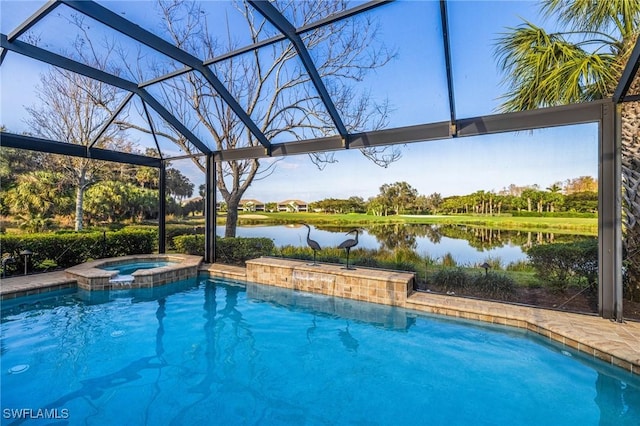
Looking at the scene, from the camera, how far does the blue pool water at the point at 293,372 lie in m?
2.95

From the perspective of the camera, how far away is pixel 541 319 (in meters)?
4.68

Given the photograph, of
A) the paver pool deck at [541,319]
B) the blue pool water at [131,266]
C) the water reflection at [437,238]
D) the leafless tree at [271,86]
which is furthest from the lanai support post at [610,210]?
the blue pool water at [131,266]

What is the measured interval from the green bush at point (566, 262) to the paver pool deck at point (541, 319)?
1109 mm

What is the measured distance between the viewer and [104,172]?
1361 cm

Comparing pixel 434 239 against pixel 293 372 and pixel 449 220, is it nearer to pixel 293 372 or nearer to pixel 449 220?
pixel 449 220

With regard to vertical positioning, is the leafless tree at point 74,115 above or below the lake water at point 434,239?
above

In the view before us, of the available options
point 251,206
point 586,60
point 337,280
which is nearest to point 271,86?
point 251,206

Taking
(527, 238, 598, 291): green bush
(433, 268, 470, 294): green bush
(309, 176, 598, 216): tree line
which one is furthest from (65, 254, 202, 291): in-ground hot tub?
(527, 238, 598, 291): green bush

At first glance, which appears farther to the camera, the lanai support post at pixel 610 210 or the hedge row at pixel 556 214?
the hedge row at pixel 556 214

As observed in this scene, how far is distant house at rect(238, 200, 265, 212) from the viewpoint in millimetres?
11617

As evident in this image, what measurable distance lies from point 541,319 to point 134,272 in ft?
29.3

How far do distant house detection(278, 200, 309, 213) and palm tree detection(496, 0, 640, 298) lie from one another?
294 inches

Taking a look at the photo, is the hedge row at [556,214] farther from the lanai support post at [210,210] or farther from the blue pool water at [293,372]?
the lanai support post at [210,210]

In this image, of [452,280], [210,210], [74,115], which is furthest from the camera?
[74,115]
